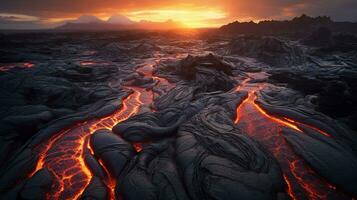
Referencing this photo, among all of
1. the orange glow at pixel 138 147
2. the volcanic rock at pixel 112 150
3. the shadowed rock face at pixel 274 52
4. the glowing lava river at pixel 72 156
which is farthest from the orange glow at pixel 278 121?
the shadowed rock face at pixel 274 52

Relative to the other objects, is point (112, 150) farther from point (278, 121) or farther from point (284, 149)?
point (278, 121)

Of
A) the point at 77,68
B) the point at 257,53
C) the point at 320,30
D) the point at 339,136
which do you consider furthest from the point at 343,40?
the point at 77,68

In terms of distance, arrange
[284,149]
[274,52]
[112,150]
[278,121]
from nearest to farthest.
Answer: [112,150]
[284,149]
[278,121]
[274,52]

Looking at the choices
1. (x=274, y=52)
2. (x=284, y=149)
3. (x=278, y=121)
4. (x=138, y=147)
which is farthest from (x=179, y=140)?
(x=274, y=52)

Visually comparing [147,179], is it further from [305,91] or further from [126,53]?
[126,53]

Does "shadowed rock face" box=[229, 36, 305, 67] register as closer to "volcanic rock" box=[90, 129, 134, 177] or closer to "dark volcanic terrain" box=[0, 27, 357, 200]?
"dark volcanic terrain" box=[0, 27, 357, 200]

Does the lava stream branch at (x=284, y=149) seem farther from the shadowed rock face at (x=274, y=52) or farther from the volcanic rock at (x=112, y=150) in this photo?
the shadowed rock face at (x=274, y=52)

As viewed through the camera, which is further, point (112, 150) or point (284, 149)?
point (284, 149)
